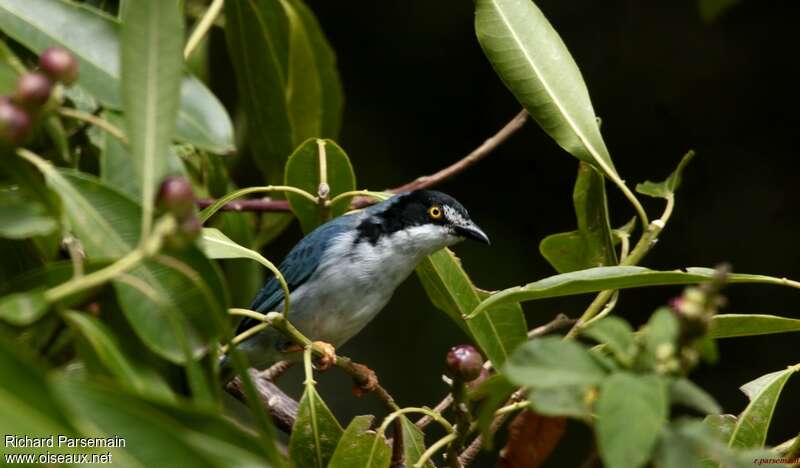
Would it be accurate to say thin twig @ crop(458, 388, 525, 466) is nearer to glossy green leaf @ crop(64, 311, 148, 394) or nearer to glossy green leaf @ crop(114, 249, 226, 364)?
glossy green leaf @ crop(114, 249, 226, 364)

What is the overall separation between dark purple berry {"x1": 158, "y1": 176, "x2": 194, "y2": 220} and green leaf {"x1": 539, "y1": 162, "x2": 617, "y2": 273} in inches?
67.2

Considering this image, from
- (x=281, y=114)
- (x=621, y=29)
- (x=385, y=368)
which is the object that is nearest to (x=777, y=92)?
(x=621, y=29)

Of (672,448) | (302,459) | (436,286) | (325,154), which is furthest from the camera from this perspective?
(325,154)

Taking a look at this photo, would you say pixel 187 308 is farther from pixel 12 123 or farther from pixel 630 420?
pixel 630 420

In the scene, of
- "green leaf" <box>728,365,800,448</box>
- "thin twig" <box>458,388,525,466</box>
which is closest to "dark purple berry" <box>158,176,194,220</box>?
"thin twig" <box>458,388,525,466</box>

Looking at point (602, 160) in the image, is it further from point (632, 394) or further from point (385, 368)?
point (385, 368)

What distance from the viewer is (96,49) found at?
7.89 ft

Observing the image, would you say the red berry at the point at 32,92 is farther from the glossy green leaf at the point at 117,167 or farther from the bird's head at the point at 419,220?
the bird's head at the point at 419,220

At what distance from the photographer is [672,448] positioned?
1.60 meters

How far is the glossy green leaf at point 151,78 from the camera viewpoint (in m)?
1.86

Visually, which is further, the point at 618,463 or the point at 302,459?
the point at 302,459

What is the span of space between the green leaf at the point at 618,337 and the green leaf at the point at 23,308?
0.84 meters

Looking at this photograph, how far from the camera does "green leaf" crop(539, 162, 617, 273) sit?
3.17 meters

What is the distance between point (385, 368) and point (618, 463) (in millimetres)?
6829
